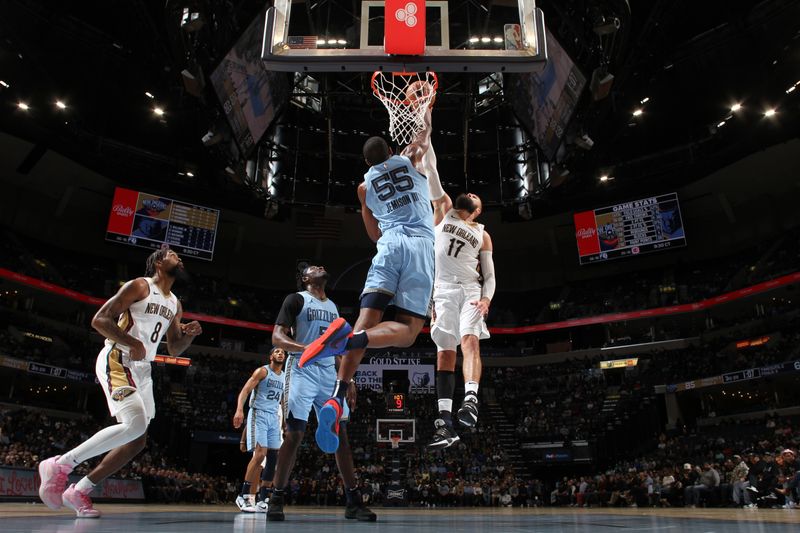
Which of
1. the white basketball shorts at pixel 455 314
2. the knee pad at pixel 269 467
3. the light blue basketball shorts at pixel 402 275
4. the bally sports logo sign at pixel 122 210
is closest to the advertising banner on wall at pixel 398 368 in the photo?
the bally sports logo sign at pixel 122 210

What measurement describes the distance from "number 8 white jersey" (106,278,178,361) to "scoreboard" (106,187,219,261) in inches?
900

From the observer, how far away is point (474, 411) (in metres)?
5.55

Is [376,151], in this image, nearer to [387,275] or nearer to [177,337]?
[387,275]

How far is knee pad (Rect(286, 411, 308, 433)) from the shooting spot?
584 centimetres

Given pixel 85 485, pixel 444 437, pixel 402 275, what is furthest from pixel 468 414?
pixel 85 485

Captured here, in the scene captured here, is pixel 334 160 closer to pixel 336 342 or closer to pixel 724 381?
pixel 724 381

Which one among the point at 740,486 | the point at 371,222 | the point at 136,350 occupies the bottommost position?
the point at 740,486

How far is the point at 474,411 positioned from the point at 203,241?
25.9m

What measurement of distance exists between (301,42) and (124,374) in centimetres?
389

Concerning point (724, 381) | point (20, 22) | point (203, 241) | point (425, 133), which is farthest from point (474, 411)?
point (203, 241)

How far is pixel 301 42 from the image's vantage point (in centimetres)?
662

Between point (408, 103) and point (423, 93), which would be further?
point (408, 103)

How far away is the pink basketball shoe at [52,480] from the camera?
5.13 metres

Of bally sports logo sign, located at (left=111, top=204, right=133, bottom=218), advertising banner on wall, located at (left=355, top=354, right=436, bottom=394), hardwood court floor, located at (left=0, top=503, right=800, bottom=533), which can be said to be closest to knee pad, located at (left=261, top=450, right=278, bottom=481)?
hardwood court floor, located at (left=0, top=503, right=800, bottom=533)
